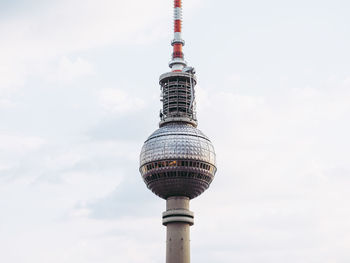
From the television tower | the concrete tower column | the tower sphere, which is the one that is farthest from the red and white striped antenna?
the concrete tower column

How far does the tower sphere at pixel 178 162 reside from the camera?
433ft

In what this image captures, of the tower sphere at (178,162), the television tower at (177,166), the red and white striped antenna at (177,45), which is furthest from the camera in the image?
the red and white striped antenna at (177,45)

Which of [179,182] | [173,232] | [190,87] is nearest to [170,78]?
[190,87]

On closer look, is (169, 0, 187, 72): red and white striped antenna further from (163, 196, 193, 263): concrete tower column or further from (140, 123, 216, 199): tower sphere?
(163, 196, 193, 263): concrete tower column

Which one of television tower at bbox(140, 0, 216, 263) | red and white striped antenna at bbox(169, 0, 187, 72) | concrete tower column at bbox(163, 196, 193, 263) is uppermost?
red and white striped antenna at bbox(169, 0, 187, 72)

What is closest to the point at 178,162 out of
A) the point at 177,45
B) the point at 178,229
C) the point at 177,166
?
the point at 177,166

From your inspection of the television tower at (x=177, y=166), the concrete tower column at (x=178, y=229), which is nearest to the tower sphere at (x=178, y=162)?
the television tower at (x=177, y=166)

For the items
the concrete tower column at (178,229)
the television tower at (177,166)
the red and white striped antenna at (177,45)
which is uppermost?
the red and white striped antenna at (177,45)

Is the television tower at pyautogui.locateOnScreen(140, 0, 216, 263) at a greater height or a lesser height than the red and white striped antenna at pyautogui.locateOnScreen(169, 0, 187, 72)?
lesser

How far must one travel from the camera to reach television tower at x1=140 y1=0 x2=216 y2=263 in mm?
129625

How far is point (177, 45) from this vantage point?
14875 cm

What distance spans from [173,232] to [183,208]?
603cm

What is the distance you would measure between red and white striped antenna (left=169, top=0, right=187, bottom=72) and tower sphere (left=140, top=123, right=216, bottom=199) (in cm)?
1820

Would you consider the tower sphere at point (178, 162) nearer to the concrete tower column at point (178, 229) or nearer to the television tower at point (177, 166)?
the television tower at point (177, 166)
